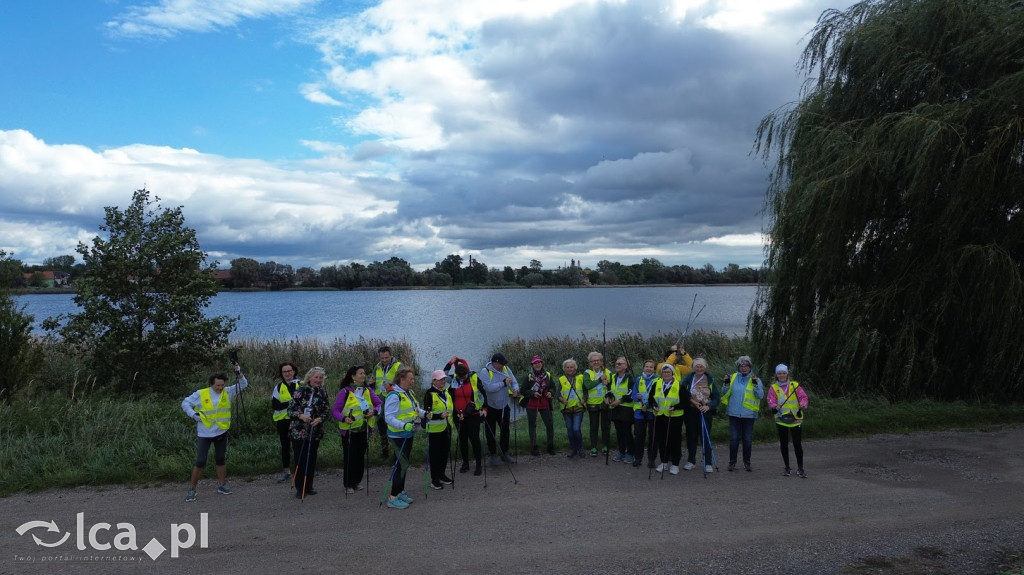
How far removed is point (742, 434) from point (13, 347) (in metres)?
13.9

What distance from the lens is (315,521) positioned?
6.84m

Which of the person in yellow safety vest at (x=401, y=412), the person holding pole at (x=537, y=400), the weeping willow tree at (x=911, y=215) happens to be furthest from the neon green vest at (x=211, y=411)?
the weeping willow tree at (x=911, y=215)

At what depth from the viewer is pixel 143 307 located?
516 inches

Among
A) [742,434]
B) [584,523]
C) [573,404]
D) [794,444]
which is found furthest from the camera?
[573,404]

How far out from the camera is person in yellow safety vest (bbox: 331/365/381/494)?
801 centimetres

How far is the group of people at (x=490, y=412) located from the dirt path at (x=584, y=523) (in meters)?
A: 0.38

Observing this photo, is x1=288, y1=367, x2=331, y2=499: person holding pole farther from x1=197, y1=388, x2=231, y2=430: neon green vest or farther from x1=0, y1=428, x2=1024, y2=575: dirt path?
x1=197, y1=388, x2=231, y2=430: neon green vest

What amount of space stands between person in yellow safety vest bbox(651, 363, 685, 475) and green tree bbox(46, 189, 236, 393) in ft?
31.8

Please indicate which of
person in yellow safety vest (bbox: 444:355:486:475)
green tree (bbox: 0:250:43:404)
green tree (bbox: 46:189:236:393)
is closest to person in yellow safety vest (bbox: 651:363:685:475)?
person in yellow safety vest (bbox: 444:355:486:475)

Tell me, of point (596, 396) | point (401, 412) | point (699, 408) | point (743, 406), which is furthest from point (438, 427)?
point (743, 406)

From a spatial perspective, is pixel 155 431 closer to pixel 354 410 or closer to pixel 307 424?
Result: pixel 307 424

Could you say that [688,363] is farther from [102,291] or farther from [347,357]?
[347,357]

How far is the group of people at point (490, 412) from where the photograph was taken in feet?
25.9

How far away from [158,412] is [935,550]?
11541 millimetres
